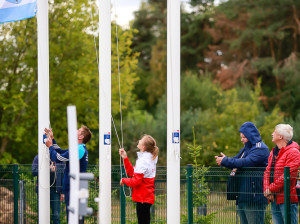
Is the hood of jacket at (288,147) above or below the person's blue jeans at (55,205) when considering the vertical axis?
above

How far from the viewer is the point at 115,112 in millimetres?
23578

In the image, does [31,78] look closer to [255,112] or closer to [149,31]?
[255,112]

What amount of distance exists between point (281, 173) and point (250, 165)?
0.48m

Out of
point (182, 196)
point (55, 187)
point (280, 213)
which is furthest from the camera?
point (55, 187)

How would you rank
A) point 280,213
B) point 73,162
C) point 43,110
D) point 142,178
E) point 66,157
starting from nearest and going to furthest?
point 73,162, point 280,213, point 142,178, point 66,157, point 43,110

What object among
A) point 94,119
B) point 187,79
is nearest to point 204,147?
point 94,119

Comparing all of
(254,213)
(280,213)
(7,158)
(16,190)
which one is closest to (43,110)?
(16,190)

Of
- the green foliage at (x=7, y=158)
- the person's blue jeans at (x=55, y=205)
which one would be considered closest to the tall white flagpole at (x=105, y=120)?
the person's blue jeans at (x=55, y=205)

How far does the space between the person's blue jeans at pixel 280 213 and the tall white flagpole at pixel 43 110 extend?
350cm

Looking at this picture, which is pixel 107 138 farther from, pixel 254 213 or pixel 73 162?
pixel 73 162

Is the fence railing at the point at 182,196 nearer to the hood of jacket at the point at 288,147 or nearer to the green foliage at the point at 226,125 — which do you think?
the hood of jacket at the point at 288,147

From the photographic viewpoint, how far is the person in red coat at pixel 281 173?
7617 mm

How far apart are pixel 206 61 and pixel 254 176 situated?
33803mm

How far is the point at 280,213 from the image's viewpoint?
7723 millimetres
